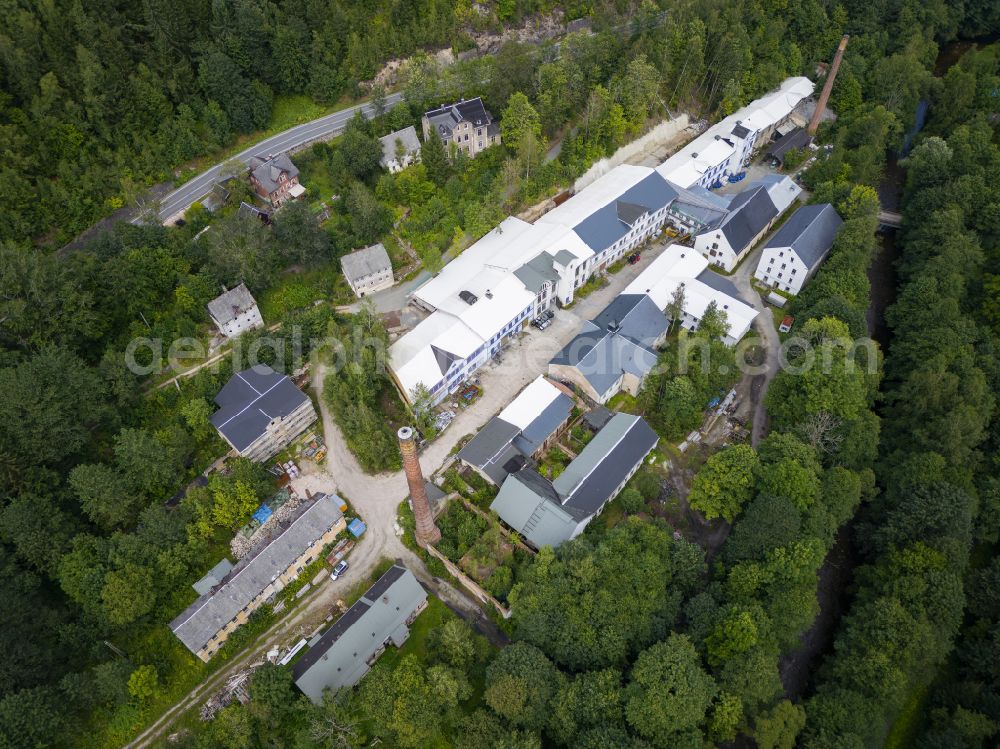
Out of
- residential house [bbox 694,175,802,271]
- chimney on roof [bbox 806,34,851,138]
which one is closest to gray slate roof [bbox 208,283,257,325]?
residential house [bbox 694,175,802,271]

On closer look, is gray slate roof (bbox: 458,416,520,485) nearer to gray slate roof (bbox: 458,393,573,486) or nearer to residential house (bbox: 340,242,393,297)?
gray slate roof (bbox: 458,393,573,486)

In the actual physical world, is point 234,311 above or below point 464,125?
below

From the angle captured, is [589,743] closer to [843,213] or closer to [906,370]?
[906,370]

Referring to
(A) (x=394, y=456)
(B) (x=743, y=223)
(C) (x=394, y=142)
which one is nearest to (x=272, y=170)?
(C) (x=394, y=142)

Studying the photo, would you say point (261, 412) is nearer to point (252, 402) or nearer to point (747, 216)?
point (252, 402)

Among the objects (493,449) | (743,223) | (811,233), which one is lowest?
(493,449)

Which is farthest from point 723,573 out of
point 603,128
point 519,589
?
point 603,128
